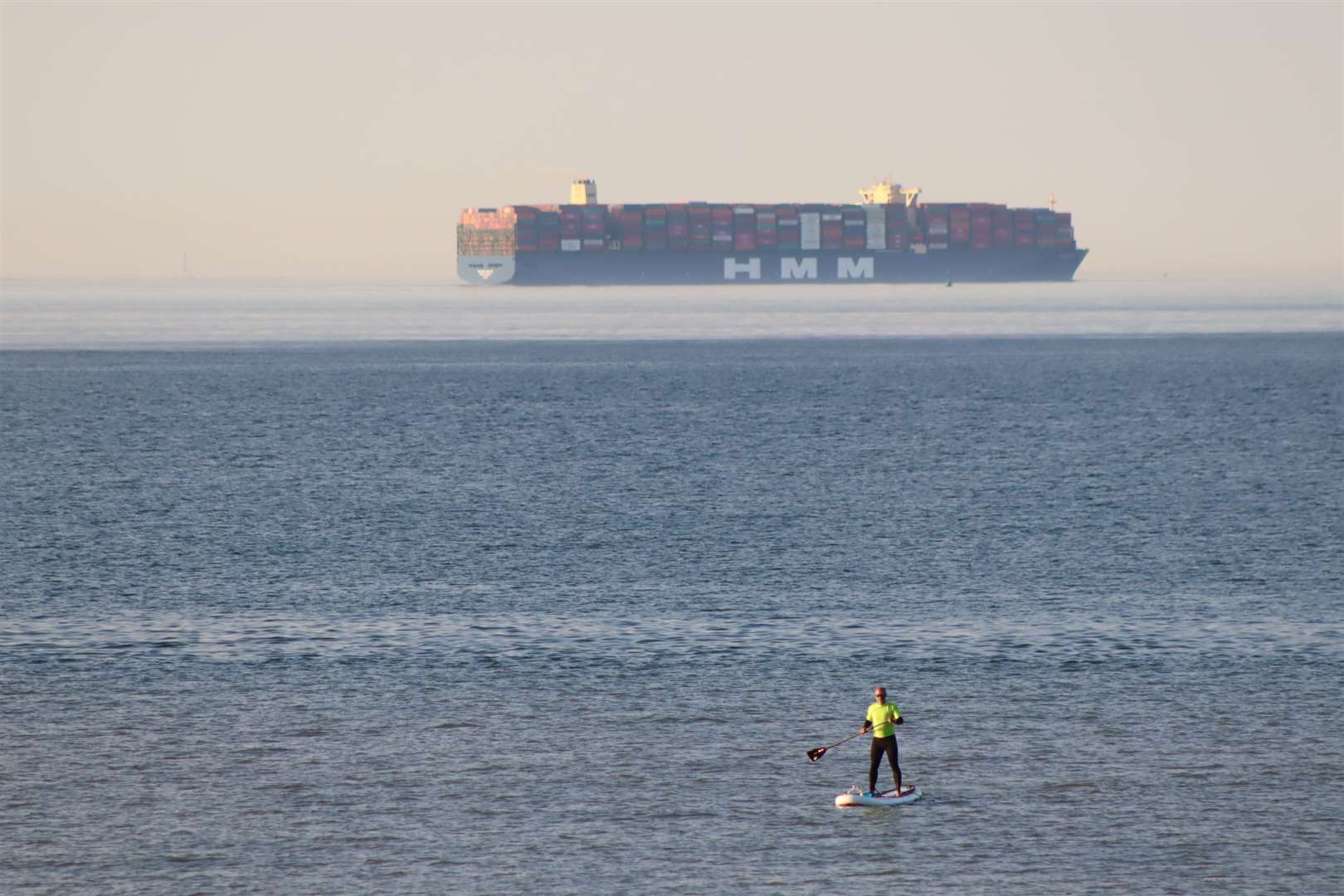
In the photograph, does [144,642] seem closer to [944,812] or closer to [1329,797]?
[944,812]

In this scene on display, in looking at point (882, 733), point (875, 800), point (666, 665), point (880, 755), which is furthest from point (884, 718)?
point (666, 665)

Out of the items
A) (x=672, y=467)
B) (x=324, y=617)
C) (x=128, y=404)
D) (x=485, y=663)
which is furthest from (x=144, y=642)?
(x=128, y=404)

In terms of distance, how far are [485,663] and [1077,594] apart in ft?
49.9

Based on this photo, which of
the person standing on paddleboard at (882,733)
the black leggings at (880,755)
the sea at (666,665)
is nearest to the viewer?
the sea at (666,665)

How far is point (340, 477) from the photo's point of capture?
67562 millimetres

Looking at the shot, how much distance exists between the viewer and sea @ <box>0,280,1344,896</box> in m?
23.0

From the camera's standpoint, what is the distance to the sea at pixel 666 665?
23016mm

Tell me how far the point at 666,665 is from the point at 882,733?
943 centimetres

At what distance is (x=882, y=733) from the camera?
2458 centimetres

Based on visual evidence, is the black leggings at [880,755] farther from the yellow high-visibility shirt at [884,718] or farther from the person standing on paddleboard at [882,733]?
the yellow high-visibility shirt at [884,718]

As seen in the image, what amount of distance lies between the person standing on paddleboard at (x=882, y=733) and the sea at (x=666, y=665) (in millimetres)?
607

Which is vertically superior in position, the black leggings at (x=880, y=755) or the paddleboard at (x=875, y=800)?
the black leggings at (x=880, y=755)

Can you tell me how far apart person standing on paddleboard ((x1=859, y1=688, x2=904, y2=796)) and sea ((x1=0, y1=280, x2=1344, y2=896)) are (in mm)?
607

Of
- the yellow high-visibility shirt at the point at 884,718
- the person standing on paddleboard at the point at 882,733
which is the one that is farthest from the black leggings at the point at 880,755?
the yellow high-visibility shirt at the point at 884,718
